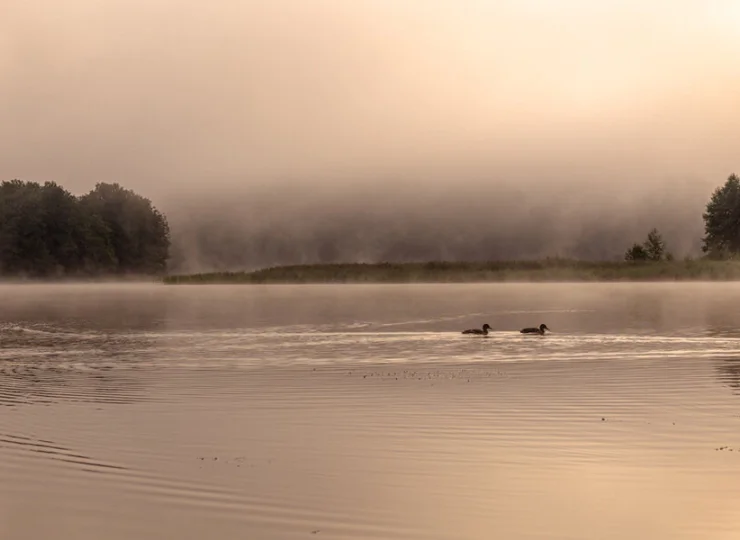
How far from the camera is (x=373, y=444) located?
12.3 metres

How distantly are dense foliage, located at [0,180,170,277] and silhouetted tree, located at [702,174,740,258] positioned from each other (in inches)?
3163

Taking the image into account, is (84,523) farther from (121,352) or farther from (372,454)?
(121,352)

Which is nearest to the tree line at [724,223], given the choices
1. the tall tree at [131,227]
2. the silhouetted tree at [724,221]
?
the silhouetted tree at [724,221]

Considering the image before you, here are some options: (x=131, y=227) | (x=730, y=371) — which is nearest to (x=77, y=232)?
(x=131, y=227)

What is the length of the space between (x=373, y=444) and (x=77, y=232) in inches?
5034

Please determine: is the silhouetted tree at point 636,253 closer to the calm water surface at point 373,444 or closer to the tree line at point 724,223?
the tree line at point 724,223

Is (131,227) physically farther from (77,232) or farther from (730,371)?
(730,371)

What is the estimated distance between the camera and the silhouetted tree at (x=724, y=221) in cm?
12812

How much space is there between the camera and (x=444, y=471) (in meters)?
10.6

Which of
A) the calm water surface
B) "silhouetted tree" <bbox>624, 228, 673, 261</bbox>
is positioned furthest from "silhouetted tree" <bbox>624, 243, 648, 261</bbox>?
the calm water surface

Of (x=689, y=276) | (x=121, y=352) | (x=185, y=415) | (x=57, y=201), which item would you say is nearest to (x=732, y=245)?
(x=689, y=276)

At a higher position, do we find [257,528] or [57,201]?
[57,201]

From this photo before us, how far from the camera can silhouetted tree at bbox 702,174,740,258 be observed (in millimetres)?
128125

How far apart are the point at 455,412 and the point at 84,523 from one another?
7.09m
